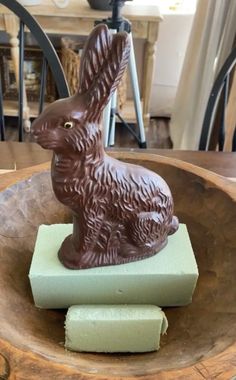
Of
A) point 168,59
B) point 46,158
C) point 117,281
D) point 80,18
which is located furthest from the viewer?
point 168,59

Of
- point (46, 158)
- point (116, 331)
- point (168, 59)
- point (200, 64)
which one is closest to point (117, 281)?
point (116, 331)

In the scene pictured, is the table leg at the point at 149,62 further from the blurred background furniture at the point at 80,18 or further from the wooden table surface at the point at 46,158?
the wooden table surface at the point at 46,158

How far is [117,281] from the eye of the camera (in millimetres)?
613

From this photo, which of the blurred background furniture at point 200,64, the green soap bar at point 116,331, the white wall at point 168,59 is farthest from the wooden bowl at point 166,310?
the white wall at point 168,59

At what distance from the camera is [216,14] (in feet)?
6.64

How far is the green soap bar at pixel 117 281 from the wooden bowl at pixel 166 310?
1.1 inches

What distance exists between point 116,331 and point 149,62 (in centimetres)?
194

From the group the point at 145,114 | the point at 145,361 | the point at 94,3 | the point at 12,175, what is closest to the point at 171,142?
the point at 145,114

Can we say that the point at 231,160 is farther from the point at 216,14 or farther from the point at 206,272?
the point at 216,14

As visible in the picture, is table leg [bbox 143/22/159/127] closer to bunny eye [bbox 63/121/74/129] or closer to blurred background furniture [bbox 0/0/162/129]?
blurred background furniture [bbox 0/0/162/129]

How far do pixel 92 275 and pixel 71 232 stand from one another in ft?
0.34

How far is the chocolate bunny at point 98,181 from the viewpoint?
494 millimetres

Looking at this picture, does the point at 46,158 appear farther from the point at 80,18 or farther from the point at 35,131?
the point at 80,18

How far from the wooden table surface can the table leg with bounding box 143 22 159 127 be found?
1.33 m
